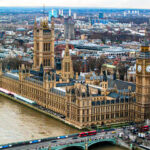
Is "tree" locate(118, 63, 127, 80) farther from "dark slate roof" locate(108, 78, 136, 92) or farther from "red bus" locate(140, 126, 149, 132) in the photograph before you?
"red bus" locate(140, 126, 149, 132)

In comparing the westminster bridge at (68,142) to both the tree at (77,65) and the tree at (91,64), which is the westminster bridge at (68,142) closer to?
the tree at (77,65)

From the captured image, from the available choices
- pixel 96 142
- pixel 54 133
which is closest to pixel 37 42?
pixel 54 133

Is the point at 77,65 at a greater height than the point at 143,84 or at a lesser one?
lesser

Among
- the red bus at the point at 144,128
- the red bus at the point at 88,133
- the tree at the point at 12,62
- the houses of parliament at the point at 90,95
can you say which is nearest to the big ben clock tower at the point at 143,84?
the houses of parliament at the point at 90,95

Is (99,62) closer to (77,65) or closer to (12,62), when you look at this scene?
(77,65)

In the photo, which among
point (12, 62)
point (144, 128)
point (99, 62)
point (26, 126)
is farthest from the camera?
point (99, 62)

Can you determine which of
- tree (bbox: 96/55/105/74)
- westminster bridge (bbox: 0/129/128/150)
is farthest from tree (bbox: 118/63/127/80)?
westminster bridge (bbox: 0/129/128/150)

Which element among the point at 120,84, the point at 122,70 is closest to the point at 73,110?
the point at 120,84
